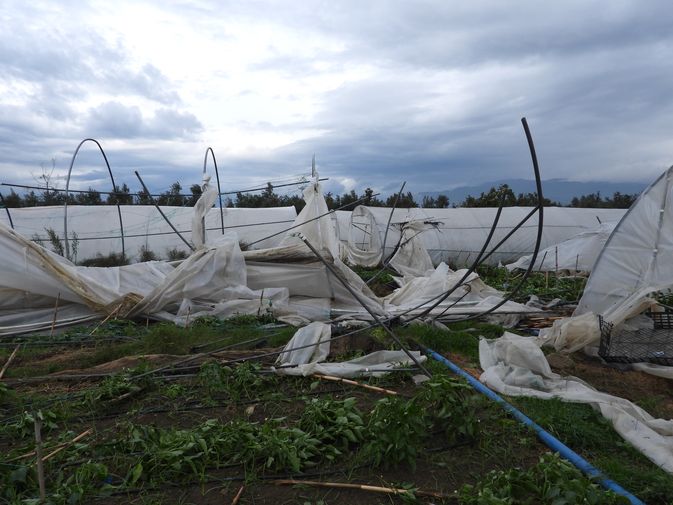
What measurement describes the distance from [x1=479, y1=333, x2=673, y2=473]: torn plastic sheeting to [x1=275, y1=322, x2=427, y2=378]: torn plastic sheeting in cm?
70

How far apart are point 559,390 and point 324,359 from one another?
6.92 feet

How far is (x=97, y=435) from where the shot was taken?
3.33 meters

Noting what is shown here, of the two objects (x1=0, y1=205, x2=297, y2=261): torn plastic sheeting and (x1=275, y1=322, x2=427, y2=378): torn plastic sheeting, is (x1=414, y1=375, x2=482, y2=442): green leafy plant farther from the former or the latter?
(x1=0, y1=205, x2=297, y2=261): torn plastic sheeting

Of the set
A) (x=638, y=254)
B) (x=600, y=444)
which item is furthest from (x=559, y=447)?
(x=638, y=254)

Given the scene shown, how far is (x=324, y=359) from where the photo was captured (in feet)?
16.2

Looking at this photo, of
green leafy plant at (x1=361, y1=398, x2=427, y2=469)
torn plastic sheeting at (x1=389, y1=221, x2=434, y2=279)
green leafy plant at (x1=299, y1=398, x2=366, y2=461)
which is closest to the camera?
green leafy plant at (x1=361, y1=398, x2=427, y2=469)

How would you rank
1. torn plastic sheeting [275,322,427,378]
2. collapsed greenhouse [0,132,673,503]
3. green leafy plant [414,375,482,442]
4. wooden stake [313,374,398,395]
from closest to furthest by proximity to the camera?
1. green leafy plant [414,375,482,442]
2. wooden stake [313,374,398,395]
3. collapsed greenhouse [0,132,673,503]
4. torn plastic sheeting [275,322,427,378]

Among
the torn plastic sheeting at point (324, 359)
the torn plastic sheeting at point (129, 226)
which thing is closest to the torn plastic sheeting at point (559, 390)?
the torn plastic sheeting at point (324, 359)

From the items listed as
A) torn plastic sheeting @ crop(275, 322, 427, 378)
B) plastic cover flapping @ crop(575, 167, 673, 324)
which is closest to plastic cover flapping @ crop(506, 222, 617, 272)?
plastic cover flapping @ crop(575, 167, 673, 324)

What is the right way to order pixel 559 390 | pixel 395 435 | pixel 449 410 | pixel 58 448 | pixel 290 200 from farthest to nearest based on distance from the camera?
pixel 290 200 < pixel 559 390 < pixel 449 410 < pixel 58 448 < pixel 395 435

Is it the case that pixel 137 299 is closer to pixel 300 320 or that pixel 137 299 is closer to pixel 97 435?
pixel 300 320

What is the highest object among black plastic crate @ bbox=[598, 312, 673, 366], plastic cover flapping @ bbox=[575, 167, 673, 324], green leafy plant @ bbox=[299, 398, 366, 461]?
plastic cover flapping @ bbox=[575, 167, 673, 324]

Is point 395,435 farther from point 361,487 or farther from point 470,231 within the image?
point 470,231

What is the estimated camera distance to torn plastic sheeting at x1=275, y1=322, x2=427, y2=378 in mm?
4480
